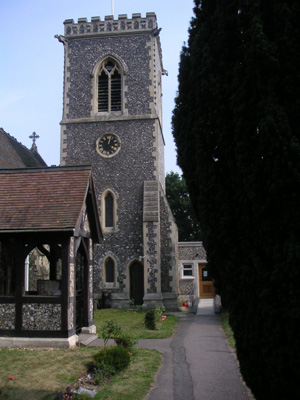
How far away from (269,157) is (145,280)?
15.1 metres

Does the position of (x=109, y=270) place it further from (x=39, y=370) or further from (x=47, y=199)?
(x=39, y=370)

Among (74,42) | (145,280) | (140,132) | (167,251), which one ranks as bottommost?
(145,280)

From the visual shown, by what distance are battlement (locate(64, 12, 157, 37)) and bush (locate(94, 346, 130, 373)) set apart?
18.0 meters

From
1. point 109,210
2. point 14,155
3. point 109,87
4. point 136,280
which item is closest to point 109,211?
point 109,210

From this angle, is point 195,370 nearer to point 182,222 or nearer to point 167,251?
point 167,251

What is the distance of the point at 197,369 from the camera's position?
8.14m

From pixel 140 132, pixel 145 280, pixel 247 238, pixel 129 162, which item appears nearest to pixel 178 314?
pixel 145 280

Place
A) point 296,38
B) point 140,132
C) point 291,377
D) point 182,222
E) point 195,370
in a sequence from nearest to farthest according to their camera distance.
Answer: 1. point 291,377
2. point 296,38
3. point 195,370
4. point 140,132
5. point 182,222

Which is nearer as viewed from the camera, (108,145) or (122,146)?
(122,146)

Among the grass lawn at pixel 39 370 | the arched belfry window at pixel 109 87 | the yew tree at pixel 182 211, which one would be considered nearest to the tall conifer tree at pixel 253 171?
the grass lawn at pixel 39 370

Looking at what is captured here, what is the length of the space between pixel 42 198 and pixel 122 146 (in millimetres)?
10150

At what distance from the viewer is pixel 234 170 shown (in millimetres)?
5277

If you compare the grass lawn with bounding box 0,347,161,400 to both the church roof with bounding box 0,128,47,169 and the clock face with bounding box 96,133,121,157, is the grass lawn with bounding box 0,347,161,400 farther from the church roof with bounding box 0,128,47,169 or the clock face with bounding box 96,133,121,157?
the clock face with bounding box 96,133,121,157

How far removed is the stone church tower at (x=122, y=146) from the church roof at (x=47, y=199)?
23.6 feet
